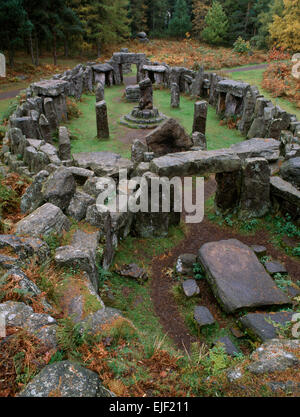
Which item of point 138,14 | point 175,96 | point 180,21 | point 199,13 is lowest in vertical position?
point 175,96

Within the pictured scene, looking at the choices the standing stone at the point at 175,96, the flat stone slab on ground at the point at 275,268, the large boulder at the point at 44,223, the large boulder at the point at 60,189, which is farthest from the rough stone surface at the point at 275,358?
the standing stone at the point at 175,96

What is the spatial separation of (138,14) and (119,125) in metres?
33.4

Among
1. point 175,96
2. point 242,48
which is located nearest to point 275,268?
point 175,96

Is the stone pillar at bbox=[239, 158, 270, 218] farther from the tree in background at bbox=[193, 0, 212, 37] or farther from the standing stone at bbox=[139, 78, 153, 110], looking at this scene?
the tree in background at bbox=[193, 0, 212, 37]

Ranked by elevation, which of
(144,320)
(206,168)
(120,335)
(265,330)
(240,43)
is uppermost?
(240,43)

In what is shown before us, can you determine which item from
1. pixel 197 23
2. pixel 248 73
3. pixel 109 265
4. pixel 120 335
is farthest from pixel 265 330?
pixel 197 23

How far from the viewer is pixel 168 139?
13.5m

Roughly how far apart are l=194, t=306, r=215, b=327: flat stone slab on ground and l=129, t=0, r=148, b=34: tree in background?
45441 millimetres

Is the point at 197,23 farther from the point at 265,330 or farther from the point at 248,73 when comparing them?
the point at 265,330

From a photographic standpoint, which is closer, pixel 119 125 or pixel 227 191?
pixel 227 191

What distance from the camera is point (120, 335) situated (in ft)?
15.2

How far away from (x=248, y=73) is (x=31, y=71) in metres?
19.0

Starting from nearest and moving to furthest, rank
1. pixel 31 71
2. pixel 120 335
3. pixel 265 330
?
pixel 120 335 < pixel 265 330 < pixel 31 71

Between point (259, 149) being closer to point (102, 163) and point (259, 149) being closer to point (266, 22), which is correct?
point (102, 163)
